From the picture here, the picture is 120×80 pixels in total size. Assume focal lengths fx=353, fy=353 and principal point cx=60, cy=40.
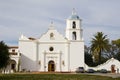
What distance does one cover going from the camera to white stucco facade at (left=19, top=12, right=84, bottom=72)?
7488 cm

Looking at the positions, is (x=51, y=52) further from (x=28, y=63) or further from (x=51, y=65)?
(x=28, y=63)

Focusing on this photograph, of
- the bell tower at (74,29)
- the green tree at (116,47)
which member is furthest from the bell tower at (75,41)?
the green tree at (116,47)

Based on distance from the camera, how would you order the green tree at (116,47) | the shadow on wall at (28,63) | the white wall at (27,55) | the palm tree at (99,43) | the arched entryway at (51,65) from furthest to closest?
1. the green tree at (116,47)
2. the palm tree at (99,43)
3. the arched entryway at (51,65)
4. the white wall at (27,55)
5. the shadow on wall at (28,63)

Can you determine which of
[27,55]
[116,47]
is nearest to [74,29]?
[27,55]

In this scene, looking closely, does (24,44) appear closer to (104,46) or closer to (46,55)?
(46,55)

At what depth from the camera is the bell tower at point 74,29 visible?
77625 millimetres

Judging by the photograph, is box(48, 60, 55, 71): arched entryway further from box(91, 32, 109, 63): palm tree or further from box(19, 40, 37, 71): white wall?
box(91, 32, 109, 63): palm tree

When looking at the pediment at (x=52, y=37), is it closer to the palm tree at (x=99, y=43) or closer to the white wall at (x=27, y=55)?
the white wall at (x=27, y=55)

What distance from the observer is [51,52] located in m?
75.9

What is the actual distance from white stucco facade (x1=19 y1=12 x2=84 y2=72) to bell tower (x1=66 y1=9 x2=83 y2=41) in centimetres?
74

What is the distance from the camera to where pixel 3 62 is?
5053 cm

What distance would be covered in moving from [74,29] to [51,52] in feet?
24.2

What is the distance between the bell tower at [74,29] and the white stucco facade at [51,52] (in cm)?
74

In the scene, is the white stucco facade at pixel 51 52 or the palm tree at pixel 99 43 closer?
the white stucco facade at pixel 51 52
